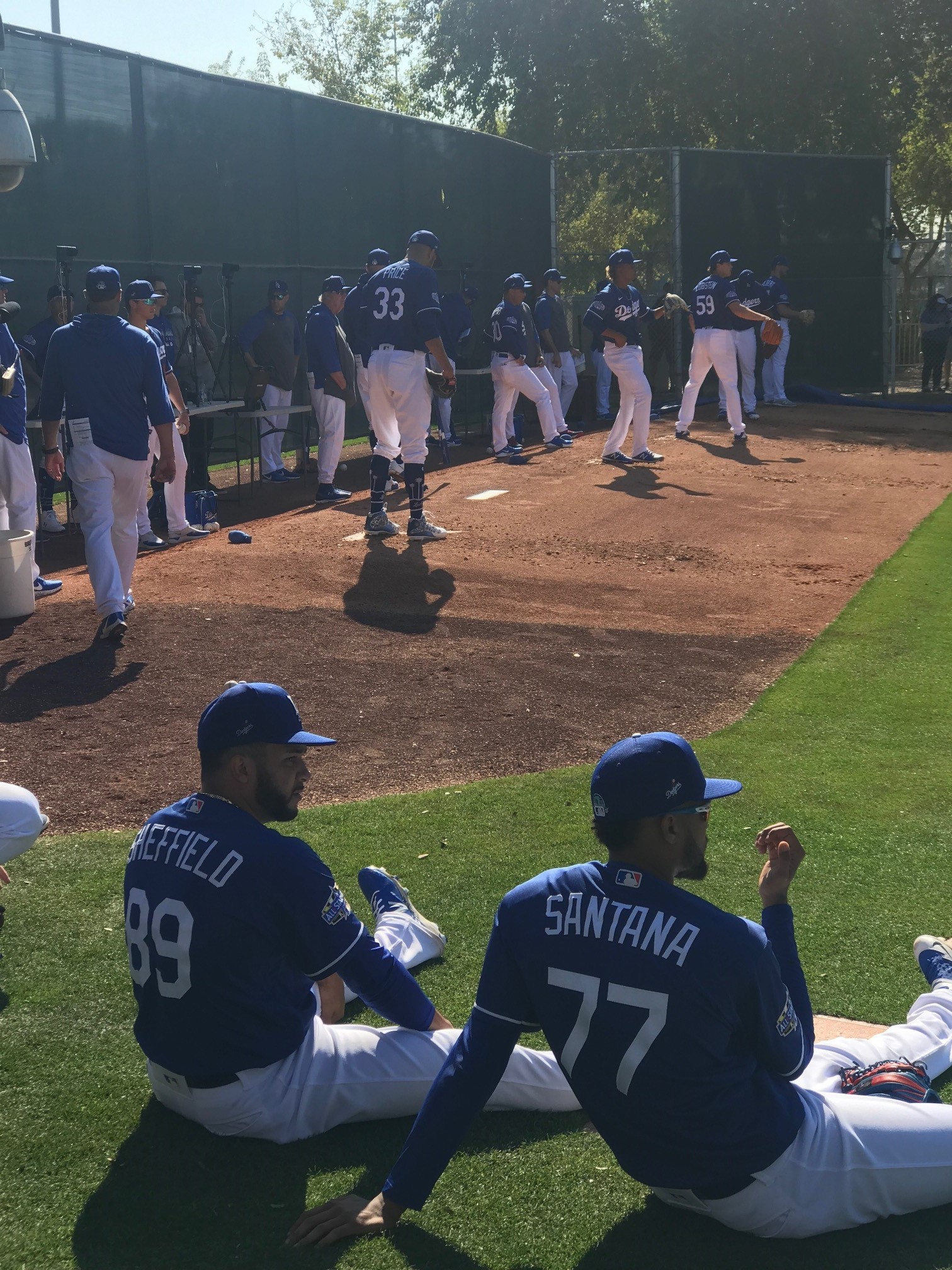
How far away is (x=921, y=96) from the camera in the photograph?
31828 millimetres

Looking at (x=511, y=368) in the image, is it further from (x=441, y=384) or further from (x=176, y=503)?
(x=176, y=503)

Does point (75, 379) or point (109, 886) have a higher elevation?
point (75, 379)

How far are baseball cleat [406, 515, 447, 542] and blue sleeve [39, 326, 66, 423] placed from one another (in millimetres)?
3668

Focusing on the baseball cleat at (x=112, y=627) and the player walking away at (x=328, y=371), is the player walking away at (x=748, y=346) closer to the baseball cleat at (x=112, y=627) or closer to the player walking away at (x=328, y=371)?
the player walking away at (x=328, y=371)

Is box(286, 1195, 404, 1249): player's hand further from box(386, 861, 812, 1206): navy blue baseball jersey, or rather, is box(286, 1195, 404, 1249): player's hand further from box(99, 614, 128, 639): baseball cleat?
box(99, 614, 128, 639): baseball cleat

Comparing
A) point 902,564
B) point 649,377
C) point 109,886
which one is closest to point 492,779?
point 109,886

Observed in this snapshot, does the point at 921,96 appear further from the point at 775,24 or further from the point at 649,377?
the point at 649,377

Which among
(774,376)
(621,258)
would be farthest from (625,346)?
(774,376)

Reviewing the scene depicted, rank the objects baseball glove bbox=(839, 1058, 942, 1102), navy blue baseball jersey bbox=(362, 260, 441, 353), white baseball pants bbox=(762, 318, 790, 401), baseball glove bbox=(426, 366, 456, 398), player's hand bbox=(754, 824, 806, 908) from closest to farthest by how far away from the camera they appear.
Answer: player's hand bbox=(754, 824, 806, 908) < baseball glove bbox=(839, 1058, 942, 1102) < navy blue baseball jersey bbox=(362, 260, 441, 353) < baseball glove bbox=(426, 366, 456, 398) < white baseball pants bbox=(762, 318, 790, 401)

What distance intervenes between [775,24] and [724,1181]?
32.9 meters

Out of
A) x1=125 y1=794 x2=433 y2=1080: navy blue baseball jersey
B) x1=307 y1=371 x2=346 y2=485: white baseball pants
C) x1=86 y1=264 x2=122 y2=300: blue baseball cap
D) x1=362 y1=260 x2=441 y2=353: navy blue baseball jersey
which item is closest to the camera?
x1=125 y1=794 x2=433 y2=1080: navy blue baseball jersey

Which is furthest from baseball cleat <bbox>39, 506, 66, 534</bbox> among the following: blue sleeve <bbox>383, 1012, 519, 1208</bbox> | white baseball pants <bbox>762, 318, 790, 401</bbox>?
white baseball pants <bbox>762, 318, 790, 401</bbox>

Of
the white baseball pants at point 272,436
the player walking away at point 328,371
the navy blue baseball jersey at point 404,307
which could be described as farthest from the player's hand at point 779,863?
the white baseball pants at point 272,436

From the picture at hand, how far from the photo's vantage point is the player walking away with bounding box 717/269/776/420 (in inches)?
758
